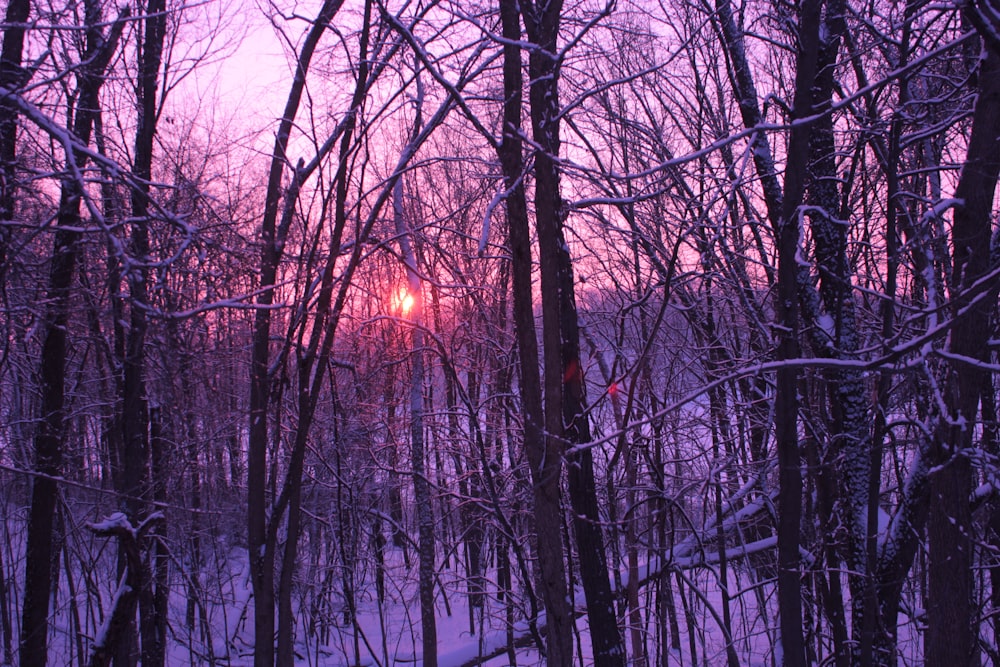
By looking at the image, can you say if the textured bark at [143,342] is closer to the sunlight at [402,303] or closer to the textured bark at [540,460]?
the textured bark at [540,460]

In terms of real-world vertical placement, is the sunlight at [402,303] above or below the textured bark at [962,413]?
above

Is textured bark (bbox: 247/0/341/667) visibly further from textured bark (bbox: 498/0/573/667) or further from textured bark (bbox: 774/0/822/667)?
textured bark (bbox: 774/0/822/667)

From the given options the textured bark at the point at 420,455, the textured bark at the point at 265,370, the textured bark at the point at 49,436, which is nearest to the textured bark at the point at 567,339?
the textured bark at the point at 265,370

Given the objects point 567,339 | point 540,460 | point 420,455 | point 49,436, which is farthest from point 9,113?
point 420,455

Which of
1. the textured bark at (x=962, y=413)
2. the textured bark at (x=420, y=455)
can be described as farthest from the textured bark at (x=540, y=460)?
the textured bark at (x=420, y=455)

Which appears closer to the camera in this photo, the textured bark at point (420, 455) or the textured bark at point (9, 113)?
the textured bark at point (9, 113)

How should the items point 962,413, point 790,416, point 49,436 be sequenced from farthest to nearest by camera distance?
1. point 49,436
2. point 962,413
3. point 790,416

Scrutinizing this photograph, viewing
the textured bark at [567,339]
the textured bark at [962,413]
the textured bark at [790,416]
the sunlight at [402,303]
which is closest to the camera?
the textured bark at [790,416]

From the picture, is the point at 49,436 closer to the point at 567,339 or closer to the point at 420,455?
the point at 567,339

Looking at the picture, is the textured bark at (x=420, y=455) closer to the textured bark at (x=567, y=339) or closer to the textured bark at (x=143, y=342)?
the textured bark at (x=143, y=342)

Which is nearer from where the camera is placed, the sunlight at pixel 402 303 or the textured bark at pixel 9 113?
the textured bark at pixel 9 113

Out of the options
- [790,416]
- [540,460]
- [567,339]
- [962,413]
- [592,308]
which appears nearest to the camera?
[790,416]

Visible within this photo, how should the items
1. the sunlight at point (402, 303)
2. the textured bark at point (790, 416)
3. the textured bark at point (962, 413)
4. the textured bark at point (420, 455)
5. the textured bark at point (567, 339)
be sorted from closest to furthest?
the textured bark at point (790, 416) < the textured bark at point (567, 339) < the textured bark at point (962, 413) < the textured bark at point (420, 455) < the sunlight at point (402, 303)

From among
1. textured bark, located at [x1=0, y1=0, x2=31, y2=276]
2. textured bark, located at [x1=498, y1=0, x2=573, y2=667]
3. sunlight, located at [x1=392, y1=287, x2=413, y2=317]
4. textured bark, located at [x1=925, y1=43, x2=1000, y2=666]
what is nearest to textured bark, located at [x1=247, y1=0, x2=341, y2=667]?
textured bark, located at [x1=0, y1=0, x2=31, y2=276]
